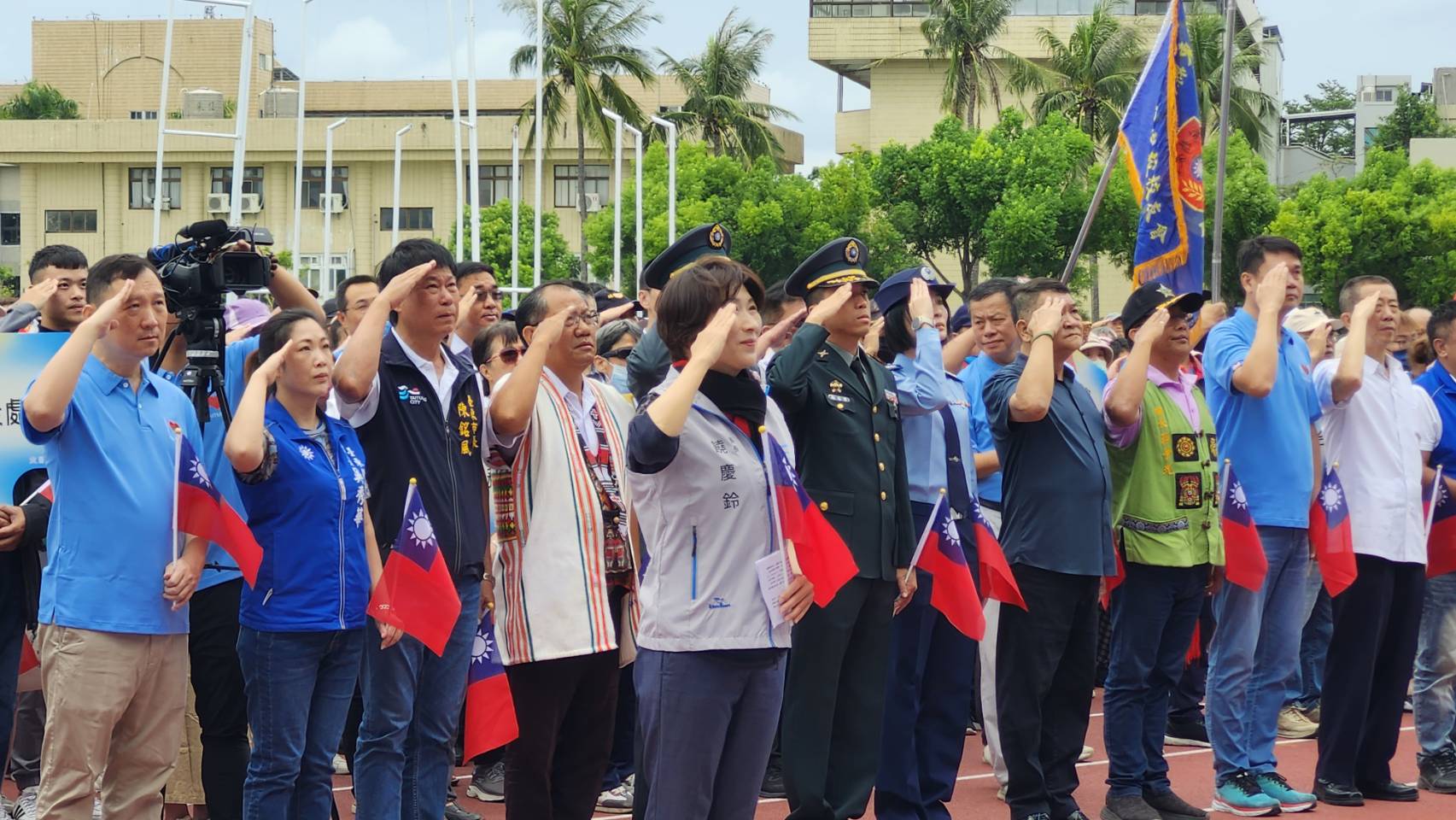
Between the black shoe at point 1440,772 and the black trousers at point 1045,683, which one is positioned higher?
the black trousers at point 1045,683

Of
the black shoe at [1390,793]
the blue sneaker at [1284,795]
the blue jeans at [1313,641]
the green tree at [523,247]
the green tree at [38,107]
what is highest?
the green tree at [38,107]

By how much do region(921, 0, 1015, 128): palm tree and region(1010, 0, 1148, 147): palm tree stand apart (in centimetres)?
200

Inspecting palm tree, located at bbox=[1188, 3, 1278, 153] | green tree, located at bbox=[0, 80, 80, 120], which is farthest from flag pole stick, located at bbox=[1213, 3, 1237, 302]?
green tree, located at bbox=[0, 80, 80, 120]

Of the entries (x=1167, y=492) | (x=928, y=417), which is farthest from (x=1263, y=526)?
(x=928, y=417)

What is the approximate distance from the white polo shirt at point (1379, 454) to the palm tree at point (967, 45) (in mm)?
46859

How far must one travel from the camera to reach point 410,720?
568 cm

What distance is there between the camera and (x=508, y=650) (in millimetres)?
5551

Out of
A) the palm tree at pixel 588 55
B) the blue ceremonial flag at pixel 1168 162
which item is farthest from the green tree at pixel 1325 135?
the blue ceremonial flag at pixel 1168 162

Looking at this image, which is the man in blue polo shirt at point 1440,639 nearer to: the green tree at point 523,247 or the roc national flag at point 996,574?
the roc national flag at point 996,574

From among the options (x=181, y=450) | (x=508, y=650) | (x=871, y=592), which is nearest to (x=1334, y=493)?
(x=871, y=592)

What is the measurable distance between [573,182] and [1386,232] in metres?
35.2

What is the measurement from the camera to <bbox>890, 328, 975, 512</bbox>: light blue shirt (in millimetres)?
6637

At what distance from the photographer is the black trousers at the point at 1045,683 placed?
686 cm

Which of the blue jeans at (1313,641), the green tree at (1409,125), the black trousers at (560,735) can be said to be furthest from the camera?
the green tree at (1409,125)
